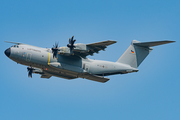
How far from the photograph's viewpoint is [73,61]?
859 inches

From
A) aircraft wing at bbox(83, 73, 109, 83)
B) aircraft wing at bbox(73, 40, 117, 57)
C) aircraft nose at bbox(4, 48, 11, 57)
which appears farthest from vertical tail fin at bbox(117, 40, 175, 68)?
aircraft nose at bbox(4, 48, 11, 57)

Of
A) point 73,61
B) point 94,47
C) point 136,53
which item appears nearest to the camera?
point 94,47

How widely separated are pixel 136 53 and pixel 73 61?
21.6ft

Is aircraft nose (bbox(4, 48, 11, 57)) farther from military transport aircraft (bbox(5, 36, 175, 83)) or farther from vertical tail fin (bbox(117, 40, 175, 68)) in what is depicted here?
vertical tail fin (bbox(117, 40, 175, 68))

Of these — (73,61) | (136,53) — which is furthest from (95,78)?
(136,53)

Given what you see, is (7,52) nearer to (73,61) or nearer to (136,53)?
(73,61)

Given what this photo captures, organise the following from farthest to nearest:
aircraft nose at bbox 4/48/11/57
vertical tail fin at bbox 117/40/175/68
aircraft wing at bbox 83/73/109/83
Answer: vertical tail fin at bbox 117/40/175/68
aircraft wing at bbox 83/73/109/83
aircraft nose at bbox 4/48/11/57

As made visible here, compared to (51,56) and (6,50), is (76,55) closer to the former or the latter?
(51,56)

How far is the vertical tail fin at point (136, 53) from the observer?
2406 centimetres

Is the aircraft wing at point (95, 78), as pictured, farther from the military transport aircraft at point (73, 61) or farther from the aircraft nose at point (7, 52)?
the aircraft nose at point (7, 52)

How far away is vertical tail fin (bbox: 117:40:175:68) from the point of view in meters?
24.1

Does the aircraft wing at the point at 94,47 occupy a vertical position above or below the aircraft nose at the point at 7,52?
above

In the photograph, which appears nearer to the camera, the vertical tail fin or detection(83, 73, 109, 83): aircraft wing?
detection(83, 73, 109, 83): aircraft wing

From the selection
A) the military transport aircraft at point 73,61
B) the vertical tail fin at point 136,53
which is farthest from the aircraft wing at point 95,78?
the vertical tail fin at point 136,53
